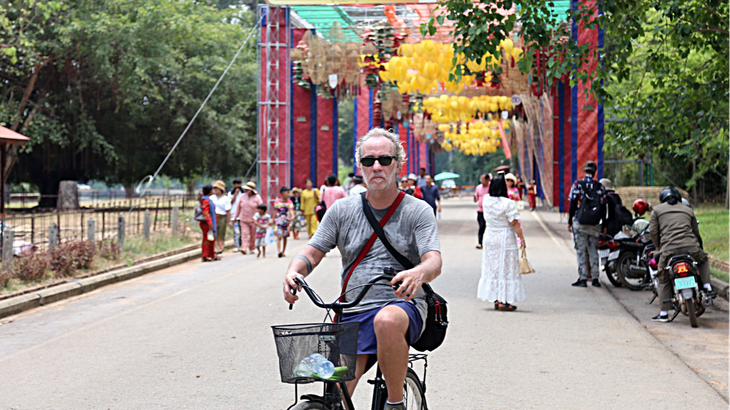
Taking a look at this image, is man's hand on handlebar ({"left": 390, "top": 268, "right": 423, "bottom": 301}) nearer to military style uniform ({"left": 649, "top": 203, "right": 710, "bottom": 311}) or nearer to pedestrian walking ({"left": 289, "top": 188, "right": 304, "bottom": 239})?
military style uniform ({"left": 649, "top": 203, "right": 710, "bottom": 311})

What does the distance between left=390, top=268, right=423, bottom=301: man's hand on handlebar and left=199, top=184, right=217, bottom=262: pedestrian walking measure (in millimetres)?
14997

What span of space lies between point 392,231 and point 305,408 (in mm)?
1038

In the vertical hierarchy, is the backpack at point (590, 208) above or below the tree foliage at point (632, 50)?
below

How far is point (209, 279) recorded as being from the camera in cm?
1507

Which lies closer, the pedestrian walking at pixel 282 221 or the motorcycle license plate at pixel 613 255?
the motorcycle license plate at pixel 613 255

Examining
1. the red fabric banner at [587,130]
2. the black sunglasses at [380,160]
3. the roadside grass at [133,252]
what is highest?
the red fabric banner at [587,130]

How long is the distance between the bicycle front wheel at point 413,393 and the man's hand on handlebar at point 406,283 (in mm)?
715

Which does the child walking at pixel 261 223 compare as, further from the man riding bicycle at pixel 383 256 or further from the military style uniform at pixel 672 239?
the man riding bicycle at pixel 383 256

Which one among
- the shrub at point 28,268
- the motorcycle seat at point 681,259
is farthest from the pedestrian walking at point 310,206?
the motorcycle seat at point 681,259

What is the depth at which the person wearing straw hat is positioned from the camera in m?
19.8

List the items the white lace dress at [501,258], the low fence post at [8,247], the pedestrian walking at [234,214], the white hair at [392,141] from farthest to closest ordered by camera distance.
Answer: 1. the pedestrian walking at [234,214]
2. the low fence post at [8,247]
3. the white lace dress at [501,258]
4. the white hair at [392,141]

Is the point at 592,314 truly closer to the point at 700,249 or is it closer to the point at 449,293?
the point at 700,249

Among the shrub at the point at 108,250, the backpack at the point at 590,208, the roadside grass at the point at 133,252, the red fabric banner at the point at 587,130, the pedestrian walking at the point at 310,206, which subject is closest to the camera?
the roadside grass at the point at 133,252

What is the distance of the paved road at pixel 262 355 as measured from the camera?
640 cm
